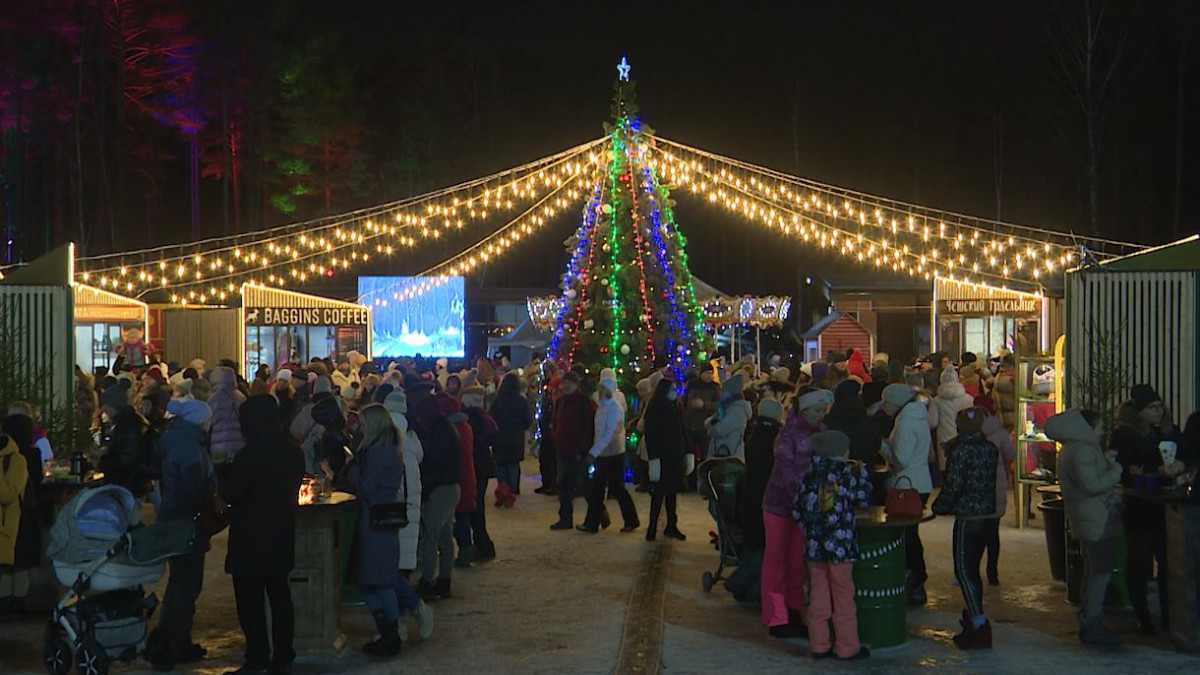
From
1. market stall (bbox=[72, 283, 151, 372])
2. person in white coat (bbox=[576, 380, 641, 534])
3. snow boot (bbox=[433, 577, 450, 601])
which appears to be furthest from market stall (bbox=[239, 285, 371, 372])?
snow boot (bbox=[433, 577, 450, 601])

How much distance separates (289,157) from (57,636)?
136 feet

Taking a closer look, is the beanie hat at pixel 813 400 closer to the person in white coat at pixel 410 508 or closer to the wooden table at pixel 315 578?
the person in white coat at pixel 410 508

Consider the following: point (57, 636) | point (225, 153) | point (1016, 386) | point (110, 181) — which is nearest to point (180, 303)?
point (110, 181)

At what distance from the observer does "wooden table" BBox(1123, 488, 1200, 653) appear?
326 inches

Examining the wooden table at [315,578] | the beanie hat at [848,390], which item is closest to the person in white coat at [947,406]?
the beanie hat at [848,390]

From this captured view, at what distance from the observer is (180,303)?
30.0 metres

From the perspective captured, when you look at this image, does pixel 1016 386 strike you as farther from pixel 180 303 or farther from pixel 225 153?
pixel 225 153

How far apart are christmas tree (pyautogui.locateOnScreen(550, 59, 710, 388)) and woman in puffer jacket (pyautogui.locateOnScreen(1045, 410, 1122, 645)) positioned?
10804 mm

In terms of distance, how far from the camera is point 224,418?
12852 mm

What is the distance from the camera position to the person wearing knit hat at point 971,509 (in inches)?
331

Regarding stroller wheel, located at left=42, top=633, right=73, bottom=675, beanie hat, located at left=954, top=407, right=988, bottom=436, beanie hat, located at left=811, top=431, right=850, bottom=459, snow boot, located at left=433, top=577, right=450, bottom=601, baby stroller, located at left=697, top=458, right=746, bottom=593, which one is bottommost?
snow boot, located at left=433, top=577, right=450, bottom=601

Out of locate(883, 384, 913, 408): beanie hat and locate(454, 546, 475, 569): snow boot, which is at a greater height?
locate(883, 384, 913, 408): beanie hat

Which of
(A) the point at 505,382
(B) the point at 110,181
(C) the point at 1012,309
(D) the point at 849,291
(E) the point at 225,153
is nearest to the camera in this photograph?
(A) the point at 505,382

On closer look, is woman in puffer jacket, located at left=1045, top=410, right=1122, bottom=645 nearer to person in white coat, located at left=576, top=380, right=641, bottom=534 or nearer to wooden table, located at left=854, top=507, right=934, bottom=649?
wooden table, located at left=854, top=507, right=934, bottom=649
